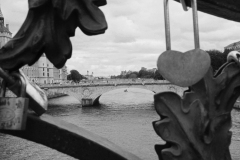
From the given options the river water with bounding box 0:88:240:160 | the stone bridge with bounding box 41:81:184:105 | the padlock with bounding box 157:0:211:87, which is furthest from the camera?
the stone bridge with bounding box 41:81:184:105

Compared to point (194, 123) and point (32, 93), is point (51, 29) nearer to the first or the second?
point (32, 93)

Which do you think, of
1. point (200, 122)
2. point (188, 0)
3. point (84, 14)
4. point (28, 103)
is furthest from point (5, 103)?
point (188, 0)

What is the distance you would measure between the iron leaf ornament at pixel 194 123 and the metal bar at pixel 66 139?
16 cm

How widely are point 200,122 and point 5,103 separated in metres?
0.57

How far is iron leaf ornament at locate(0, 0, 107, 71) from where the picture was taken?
0.91m

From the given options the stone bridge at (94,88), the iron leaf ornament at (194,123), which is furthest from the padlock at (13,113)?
the stone bridge at (94,88)

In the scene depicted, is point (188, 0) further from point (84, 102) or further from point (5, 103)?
point (84, 102)

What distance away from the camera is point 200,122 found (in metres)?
1.02

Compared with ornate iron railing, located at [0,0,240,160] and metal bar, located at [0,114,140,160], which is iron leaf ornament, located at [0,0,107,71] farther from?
metal bar, located at [0,114,140,160]

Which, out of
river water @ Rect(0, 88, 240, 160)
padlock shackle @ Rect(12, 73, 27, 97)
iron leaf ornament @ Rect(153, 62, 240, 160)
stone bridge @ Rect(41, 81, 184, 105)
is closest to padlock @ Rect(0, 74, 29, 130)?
padlock shackle @ Rect(12, 73, 27, 97)

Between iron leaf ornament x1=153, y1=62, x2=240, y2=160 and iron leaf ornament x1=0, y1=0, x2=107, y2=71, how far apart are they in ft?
1.03

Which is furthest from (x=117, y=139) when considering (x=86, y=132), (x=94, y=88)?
(x=94, y=88)

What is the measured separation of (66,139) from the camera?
997mm

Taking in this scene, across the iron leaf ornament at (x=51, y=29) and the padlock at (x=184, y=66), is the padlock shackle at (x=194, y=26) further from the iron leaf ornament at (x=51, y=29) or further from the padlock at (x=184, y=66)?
the iron leaf ornament at (x=51, y=29)
